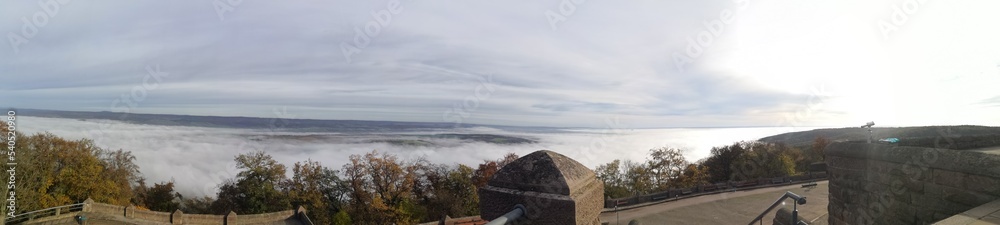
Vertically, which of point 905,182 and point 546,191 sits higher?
point 546,191

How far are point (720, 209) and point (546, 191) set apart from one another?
82.2 ft

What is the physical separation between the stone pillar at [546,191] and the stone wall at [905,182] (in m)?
5.29

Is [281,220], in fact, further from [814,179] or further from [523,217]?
[814,179]

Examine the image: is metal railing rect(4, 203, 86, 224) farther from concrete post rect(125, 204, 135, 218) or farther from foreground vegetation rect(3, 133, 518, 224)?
foreground vegetation rect(3, 133, 518, 224)

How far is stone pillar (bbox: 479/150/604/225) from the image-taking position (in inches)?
71.6

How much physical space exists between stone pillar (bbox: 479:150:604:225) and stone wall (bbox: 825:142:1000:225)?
529 centimetres

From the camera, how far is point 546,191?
1882 millimetres

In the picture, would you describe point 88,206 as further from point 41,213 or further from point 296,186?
point 296,186

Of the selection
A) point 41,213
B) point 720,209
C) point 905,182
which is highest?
point 905,182

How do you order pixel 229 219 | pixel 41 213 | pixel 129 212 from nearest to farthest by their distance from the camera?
pixel 41 213, pixel 129 212, pixel 229 219

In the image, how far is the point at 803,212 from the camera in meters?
18.2

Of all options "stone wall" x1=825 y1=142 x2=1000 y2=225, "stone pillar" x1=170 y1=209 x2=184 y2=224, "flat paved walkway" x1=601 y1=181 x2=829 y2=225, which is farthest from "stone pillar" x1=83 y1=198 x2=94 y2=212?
"stone wall" x1=825 y1=142 x2=1000 y2=225

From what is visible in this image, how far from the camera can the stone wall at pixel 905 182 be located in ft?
14.5

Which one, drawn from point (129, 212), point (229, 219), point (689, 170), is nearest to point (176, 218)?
point (229, 219)
